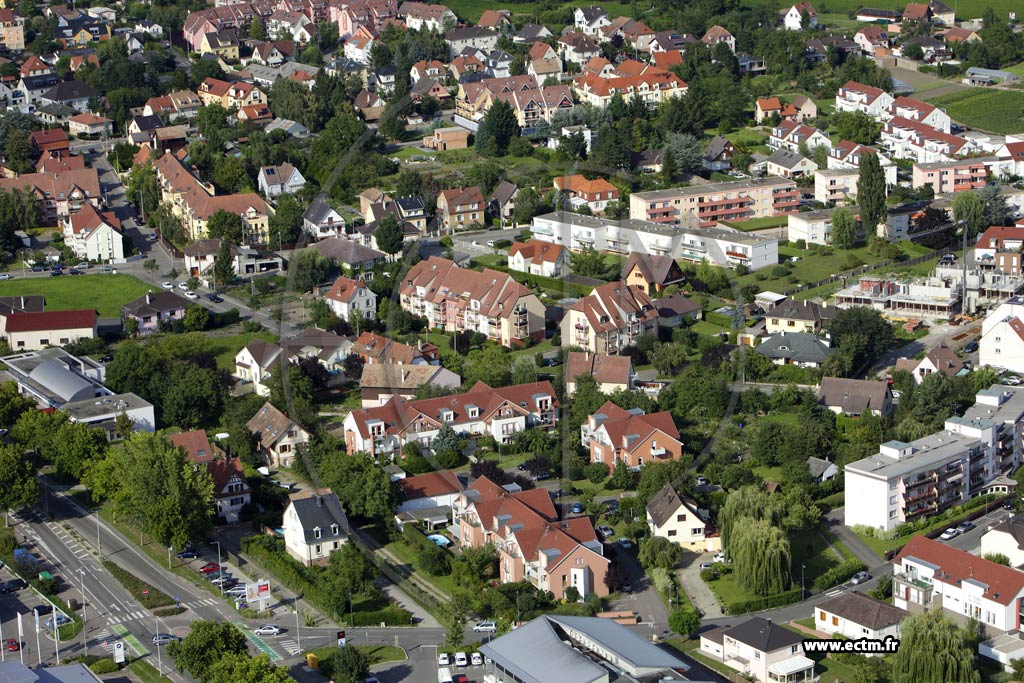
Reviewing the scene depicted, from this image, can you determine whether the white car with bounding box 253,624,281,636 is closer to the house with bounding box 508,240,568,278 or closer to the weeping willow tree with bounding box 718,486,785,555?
the weeping willow tree with bounding box 718,486,785,555

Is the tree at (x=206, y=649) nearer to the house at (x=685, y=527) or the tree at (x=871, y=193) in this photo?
the house at (x=685, y=527)

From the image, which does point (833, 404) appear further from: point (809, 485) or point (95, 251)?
point (95, 251)

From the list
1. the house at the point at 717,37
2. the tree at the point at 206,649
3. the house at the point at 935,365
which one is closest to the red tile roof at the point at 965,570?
the house at the point at 935,365

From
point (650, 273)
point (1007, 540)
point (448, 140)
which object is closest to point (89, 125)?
point (448, 140)

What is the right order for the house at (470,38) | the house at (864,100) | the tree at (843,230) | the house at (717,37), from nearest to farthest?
the tree at (843,230) → the house at (864,100) → the house at (717,37) → the house at (470,38)

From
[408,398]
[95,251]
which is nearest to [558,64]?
[95,251]

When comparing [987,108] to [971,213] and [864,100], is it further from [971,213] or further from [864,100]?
[971,213]

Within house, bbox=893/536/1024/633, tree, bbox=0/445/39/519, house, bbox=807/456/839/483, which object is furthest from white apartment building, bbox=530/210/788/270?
tree, bbox=0/445/39/519
